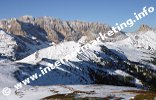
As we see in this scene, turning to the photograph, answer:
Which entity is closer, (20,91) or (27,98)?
(27,98)

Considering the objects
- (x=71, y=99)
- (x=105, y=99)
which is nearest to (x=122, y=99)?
(x=105, y=99)

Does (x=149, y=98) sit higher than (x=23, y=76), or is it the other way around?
(x=23, y=76)

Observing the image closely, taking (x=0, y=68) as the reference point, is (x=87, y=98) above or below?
below

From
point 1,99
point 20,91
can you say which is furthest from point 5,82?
point 1,99

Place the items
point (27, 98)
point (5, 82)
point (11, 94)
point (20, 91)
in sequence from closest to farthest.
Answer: point (27, 98) → point (11, 94) → point (20, 91) → point (5, 82)

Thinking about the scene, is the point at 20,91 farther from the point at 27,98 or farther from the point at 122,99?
the point at 122,99

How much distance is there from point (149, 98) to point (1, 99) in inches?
1742

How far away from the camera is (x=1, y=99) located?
11094 centimetres

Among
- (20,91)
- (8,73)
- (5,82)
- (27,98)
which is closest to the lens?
(27,98)

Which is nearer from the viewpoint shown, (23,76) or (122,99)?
(122,99)

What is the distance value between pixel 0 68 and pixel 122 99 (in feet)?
342

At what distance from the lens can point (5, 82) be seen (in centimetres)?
16012

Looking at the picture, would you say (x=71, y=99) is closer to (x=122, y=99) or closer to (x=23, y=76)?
(x=122, y=99)

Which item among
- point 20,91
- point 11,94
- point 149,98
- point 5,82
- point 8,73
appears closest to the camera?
point 149,98
